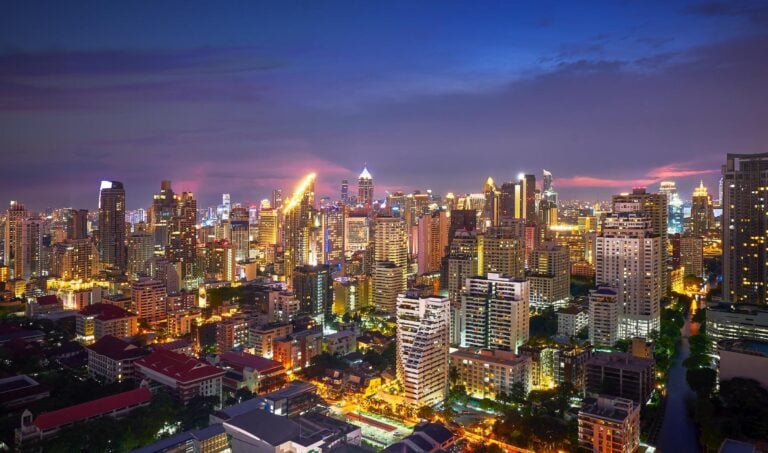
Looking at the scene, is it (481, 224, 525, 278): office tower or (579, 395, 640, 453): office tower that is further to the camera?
(481, 224, 525, 278): office tower

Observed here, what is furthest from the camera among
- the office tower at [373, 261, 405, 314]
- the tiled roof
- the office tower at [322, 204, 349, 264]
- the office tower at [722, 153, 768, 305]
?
the office tower at [322, 204, 349, 264]

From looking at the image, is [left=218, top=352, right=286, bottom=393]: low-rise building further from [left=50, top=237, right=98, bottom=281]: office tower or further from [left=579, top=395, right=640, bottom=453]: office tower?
[left=50, top=237, right=98, bottom=281]: office tower

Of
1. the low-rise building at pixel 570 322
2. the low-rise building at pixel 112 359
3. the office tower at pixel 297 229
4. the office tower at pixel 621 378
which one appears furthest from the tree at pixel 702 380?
the office tower at pixel 297 229

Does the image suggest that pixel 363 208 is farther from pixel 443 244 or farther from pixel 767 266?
pixel 767 266

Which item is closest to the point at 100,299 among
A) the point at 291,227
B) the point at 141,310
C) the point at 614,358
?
the point at 141,310

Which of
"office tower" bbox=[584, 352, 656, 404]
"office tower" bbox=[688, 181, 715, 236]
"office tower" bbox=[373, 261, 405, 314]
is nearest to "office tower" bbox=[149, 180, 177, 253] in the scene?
"office tower" bbox=[373, 261, 405, 314]

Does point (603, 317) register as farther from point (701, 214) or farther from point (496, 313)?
point (701, 214)

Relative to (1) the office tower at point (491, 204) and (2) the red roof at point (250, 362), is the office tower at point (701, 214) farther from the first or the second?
(2) the red roof at point (250, 362)
